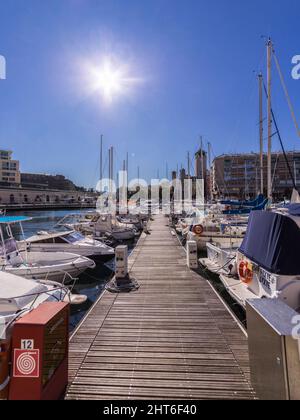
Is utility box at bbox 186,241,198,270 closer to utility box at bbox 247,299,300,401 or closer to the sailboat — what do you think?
the sailboat

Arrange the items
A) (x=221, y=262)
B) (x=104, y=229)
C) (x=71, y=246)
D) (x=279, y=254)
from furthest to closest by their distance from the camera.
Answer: (x=104, y=229) → (x=71, y=246) → (x=221, y=262) → (x=279, y=254)

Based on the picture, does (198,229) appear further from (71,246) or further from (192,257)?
(71,246)

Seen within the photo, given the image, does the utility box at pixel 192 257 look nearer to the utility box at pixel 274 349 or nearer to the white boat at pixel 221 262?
the white boat at pixel 221 262

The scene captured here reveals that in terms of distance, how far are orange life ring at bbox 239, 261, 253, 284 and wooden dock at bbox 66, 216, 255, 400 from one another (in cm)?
109

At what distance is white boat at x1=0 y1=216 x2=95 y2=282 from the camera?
10922 millimetres

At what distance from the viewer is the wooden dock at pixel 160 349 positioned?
408 centimetres

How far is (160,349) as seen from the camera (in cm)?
527

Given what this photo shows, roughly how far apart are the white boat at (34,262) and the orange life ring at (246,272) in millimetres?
6434

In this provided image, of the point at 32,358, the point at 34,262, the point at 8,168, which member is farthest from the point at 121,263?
the point at 8,168

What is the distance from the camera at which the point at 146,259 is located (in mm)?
14359

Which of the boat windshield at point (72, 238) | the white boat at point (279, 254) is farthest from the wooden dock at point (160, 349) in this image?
the boat windshield at point (72, 238)

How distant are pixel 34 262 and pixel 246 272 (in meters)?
9.87

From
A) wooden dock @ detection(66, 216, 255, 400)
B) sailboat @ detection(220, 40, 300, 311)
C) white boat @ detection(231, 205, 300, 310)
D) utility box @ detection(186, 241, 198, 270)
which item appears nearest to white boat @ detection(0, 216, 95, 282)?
wooden dock @ detection(66, 216, 255, 400)
